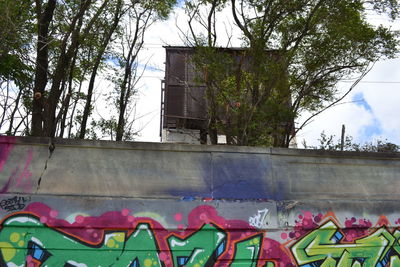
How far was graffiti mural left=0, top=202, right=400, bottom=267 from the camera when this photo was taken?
502 cm

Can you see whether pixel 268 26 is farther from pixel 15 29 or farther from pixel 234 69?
pixel 15 29

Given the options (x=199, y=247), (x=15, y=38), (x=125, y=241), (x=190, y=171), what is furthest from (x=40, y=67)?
(x=199, y=247)

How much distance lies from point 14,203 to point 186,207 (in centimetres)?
229

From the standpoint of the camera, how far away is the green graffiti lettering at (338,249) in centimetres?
569

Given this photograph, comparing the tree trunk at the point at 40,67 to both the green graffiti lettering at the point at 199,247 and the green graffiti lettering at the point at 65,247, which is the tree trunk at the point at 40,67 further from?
the green graffiti lettering at the point at 199,247

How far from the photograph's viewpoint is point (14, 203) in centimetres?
507

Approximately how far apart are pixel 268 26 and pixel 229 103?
2467 millimetres

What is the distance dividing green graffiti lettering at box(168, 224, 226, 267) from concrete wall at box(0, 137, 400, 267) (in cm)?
1

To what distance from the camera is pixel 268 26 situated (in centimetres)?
1087

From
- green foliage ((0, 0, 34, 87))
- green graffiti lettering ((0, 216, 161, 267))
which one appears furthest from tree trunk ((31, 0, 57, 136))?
green graffiti lettering ((0, 216, 161, 267))

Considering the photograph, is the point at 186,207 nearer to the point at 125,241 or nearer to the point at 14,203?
the point at 125,241

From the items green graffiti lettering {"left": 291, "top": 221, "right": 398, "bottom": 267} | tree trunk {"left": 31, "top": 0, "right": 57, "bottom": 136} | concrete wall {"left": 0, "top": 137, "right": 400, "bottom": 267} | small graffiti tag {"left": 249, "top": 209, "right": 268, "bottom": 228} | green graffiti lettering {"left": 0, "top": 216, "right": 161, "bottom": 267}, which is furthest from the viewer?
tree trunk {"left": 31, "top": 0, "right": 57, "bottom": 136}

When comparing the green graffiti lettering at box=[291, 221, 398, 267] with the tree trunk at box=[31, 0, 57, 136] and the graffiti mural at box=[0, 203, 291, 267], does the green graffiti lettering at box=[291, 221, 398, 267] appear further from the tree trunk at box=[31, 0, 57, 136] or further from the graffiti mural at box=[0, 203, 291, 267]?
the tree trunk at box=[31, 0, 57, 136]

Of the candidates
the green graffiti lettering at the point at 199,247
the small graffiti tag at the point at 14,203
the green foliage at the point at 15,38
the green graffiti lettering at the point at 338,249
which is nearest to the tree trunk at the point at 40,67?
the green foliage at the point at 15,38
